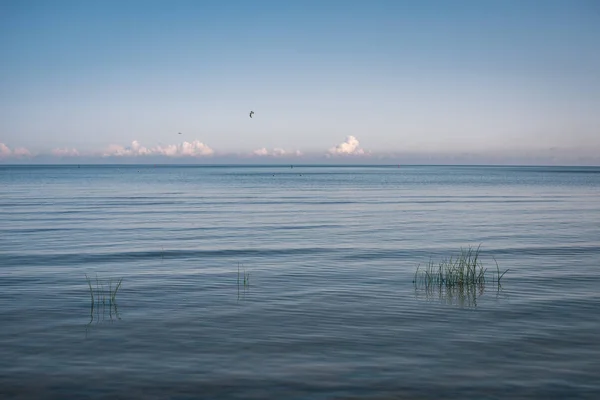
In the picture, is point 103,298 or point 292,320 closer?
point 292,320

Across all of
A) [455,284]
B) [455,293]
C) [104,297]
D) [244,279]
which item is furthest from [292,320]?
[455,284]

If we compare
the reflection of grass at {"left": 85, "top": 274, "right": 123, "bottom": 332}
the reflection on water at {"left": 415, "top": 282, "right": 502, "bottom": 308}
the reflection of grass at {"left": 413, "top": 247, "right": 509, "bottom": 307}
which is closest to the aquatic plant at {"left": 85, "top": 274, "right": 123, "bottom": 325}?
the reflection of grass at {"left": 85, "top": 274, "right": 123, "bottom": 332}

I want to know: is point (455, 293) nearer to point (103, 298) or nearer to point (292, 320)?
point (292, 320)

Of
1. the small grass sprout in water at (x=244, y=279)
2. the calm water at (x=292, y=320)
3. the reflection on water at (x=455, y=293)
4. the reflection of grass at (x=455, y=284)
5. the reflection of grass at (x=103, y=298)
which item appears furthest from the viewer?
the small grass sprout in water at (x=244, y=279)

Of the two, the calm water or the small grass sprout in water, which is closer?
the calm water

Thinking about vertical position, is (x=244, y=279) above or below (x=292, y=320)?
above

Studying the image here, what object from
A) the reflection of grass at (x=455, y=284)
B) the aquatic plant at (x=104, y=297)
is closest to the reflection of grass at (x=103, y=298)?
the aquatic plant at (x=104, y=297)

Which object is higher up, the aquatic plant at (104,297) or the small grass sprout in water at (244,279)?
the aquatic plant at (104,297)

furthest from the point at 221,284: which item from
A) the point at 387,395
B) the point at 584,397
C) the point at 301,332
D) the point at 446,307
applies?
the point at 584,397

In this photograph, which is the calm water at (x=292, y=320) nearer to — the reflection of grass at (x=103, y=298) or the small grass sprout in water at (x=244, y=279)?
the reflection of grass at (x=103, y=298)

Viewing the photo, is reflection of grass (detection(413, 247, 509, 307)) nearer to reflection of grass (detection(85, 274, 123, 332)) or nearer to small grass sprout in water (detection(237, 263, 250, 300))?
small grass sprout in water (detection(237, 263, 250, 300))

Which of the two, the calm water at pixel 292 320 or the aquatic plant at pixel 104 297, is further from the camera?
the aquatic plant at pixel 104 297

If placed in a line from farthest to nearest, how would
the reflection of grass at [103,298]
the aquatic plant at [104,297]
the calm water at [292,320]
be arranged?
Result: the aquatic plant at [104,297], the reflection of grass at [103,298], the calm water at [292,320]

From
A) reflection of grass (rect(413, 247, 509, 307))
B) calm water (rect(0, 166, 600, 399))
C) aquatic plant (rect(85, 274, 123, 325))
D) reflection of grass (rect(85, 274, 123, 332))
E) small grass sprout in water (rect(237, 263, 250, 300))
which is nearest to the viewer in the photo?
calm water (rect(0, 166, 600, 399))
